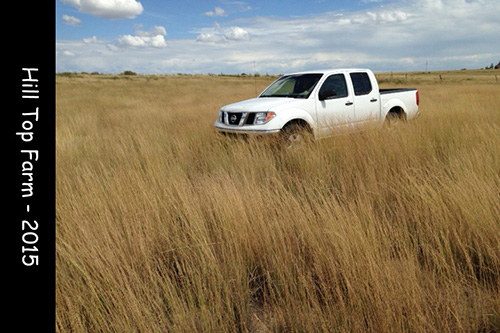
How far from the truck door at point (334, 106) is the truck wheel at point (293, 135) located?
0.58m

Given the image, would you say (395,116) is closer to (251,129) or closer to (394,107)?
(394,107)

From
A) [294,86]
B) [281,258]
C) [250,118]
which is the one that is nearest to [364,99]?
[294,86]

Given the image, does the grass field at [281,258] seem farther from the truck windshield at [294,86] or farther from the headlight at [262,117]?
the truck windshield at [294,86]

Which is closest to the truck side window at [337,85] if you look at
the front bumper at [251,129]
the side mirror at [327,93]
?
the side mirror at [327,93]

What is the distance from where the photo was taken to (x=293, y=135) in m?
6.82

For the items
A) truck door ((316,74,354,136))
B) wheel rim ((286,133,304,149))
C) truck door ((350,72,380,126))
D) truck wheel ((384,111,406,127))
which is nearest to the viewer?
wheel rim ((286,133,304,149))

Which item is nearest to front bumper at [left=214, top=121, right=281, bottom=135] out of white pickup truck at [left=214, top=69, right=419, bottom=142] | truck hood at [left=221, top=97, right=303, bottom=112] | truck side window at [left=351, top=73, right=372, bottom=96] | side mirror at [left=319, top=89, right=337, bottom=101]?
white pickup truck at [left=214, top=69, right=419, bottom=142]

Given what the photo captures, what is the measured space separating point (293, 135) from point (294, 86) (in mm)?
1910

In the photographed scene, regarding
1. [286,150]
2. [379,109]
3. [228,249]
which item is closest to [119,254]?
[228,249]

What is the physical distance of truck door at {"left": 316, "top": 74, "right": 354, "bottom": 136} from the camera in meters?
7.25

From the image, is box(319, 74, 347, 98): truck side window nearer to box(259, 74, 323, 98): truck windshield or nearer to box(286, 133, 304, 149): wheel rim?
box(259, 74, 323, 98): truck windshield

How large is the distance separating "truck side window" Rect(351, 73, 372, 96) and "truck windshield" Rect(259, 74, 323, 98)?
3.46ft

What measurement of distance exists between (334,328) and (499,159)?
3.83 metres

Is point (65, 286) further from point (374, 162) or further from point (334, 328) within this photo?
point (374, 162)
